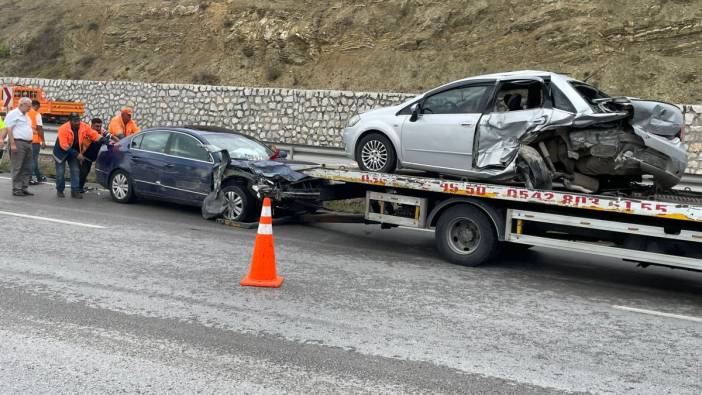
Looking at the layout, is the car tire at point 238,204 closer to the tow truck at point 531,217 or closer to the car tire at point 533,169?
the tow truck at point 531,217

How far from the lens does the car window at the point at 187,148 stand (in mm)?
11914

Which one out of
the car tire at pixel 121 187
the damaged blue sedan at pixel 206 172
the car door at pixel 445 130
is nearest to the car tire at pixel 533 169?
the car door at pixel 445 130

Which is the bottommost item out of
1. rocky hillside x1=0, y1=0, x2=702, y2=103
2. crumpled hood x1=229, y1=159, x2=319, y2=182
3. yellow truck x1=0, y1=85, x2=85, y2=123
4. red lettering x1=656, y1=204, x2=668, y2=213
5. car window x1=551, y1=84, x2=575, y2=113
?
red lettering x1=656, y1=204, x2=668, y2=213

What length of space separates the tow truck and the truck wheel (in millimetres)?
12

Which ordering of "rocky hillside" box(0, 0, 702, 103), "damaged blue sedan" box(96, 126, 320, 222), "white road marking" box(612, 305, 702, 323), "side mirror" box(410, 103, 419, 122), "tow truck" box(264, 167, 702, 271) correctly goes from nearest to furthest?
"white road marking" box(612, 305, 702, 323) → "tow truck" box(264, 167, 702, 271) → "side mirror" box(410, 103, 419, 122) → "damaged blue sedan" box(96, 126, 320, 222) → "rocky hillside" box(0, 0, 702, 103)

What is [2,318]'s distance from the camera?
6.01m

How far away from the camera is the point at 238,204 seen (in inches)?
437

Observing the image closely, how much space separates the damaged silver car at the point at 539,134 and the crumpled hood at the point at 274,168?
190cm

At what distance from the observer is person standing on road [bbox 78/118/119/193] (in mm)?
13453

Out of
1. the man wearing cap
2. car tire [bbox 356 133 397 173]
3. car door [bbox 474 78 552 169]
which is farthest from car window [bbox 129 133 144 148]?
car door [bbox 474 78 552 169]

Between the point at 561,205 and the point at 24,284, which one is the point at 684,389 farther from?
the point at 24,284

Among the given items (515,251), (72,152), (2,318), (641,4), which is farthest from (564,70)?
(2,318)

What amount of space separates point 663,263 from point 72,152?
10.3 m

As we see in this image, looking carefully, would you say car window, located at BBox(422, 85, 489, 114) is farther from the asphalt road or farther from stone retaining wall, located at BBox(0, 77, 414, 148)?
stone retaining wall, located at BBox(0, 77, 414, 148)
